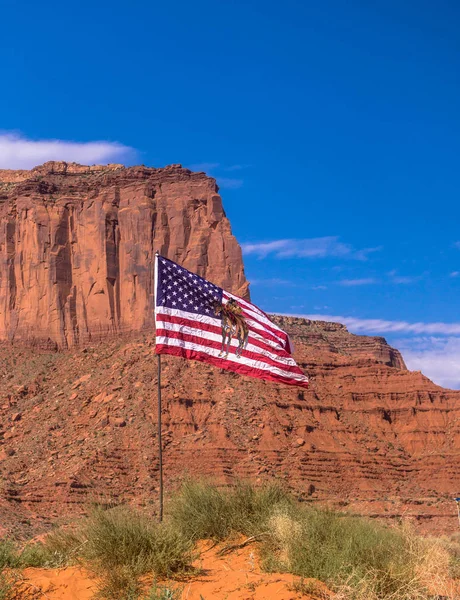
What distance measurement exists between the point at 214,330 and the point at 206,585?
8.17 metres

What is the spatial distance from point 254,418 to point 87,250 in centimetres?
3107

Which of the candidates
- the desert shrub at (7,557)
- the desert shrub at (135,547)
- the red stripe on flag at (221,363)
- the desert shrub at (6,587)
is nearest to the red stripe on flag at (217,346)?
the red stripe on flag at (221,363)

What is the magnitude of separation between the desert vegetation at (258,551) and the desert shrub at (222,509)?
25 millimetres

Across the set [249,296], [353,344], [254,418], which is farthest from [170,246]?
[353,344]

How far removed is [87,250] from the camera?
288ft

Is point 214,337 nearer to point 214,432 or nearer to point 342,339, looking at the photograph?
point 214,432

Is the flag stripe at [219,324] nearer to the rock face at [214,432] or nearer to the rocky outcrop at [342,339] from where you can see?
the rock face at [214,432]

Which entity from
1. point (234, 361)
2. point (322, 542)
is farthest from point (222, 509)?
point (234, 361)

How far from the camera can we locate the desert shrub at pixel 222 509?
55.6 feet

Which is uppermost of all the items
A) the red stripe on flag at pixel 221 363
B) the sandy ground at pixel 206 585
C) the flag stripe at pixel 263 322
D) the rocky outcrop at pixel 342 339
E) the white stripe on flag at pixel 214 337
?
the rocky outcrop at pixel 342 339

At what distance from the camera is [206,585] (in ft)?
44.9

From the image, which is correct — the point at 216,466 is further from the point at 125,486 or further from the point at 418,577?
the point at 418,577

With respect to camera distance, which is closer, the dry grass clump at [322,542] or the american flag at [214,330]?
the dry grass clump at [322,542]

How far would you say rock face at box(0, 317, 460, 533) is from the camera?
2196 inches
